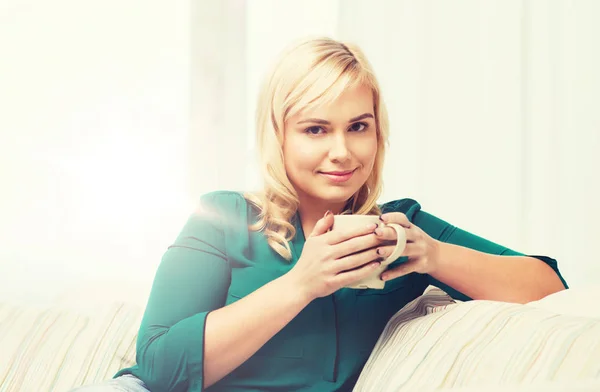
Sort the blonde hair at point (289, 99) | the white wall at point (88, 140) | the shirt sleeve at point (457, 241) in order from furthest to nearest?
1. the white wall at point (88, 140)
2. the shirt sleeve at point (457, 241)
3. the blonde hair at point (289, 99)

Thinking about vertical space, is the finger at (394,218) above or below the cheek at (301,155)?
below

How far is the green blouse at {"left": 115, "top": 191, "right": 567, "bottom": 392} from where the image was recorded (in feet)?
3.26

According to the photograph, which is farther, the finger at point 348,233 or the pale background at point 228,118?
the pale background at point 228,118

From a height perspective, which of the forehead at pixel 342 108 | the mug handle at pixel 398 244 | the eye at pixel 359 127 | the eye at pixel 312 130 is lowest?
the mug handle at pixel 398 244

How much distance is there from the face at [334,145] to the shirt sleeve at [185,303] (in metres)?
0.20

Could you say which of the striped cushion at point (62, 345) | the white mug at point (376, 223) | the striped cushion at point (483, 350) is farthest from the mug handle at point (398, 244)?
the striped cushion at point (62, 345)

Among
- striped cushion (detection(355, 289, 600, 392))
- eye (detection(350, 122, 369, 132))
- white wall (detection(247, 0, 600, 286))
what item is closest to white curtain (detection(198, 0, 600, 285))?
white wall (detection(247, 0, 600, 286))

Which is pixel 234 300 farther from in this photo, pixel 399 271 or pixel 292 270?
pixel 399 271

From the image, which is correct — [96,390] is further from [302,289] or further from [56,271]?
[56,271]

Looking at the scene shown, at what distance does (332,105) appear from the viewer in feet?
3.55

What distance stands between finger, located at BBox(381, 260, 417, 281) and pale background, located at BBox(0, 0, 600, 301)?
1.55 meters

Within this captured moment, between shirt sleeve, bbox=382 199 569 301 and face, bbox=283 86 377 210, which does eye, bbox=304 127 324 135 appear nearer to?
face, bbox=283 86 377 210

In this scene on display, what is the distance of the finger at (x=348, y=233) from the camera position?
2.92 ft

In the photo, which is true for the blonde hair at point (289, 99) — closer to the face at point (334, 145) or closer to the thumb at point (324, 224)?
the face at point (334, 145)
